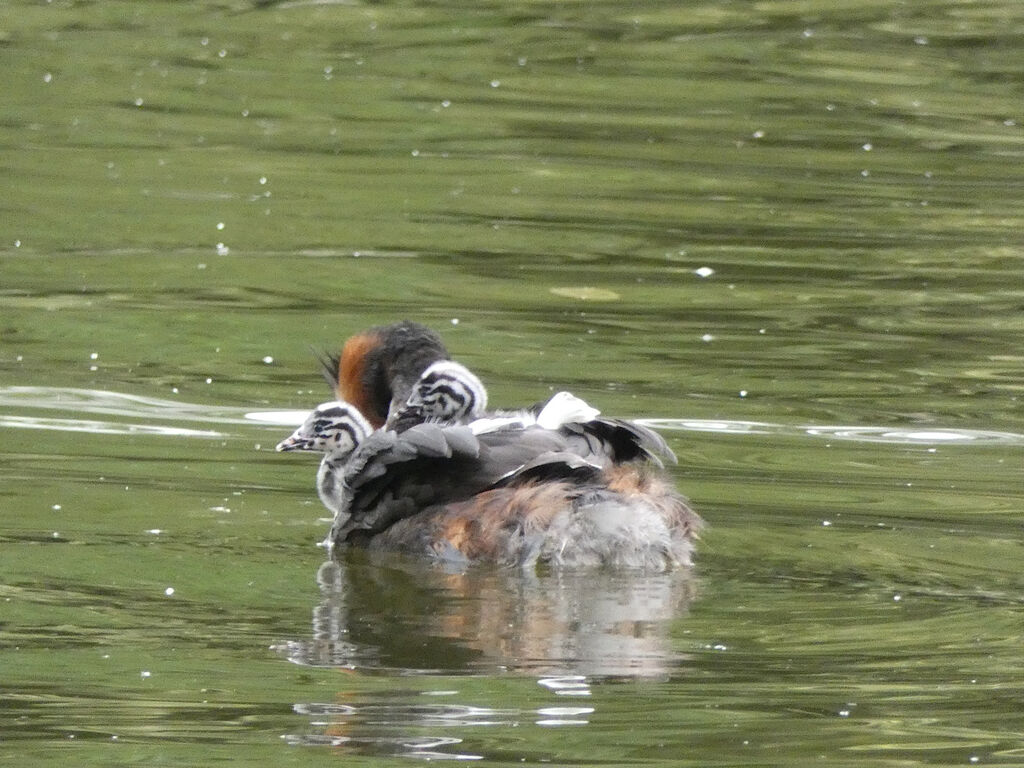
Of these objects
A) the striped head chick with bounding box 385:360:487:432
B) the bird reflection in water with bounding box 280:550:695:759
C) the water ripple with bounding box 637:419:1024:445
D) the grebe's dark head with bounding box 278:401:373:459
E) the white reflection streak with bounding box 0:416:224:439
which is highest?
the striped head chick with bounding box 385:360:487:432

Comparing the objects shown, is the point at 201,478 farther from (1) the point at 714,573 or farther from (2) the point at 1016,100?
(2) the point at 1016,100

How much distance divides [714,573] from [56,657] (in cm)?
173

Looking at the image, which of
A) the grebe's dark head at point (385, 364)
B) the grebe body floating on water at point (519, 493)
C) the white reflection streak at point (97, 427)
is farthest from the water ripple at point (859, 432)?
the white reflection streak at point (97, 427)

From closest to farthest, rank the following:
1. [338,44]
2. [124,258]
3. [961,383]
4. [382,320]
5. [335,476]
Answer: [335,476] → [961,383] → [382,320] → [124,258] → [338,44]

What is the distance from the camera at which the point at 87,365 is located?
28.3 feet

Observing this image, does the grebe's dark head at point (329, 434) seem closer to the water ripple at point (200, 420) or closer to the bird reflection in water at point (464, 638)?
the bird reflection in water at point (464, 638)

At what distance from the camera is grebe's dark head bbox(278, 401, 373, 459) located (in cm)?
675

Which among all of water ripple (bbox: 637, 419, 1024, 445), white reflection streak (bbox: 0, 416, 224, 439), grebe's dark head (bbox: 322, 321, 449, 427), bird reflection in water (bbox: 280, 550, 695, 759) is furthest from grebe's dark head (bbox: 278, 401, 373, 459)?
water ripple (bbox: 637, 419, 1024, 445)

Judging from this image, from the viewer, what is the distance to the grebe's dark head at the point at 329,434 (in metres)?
6.75

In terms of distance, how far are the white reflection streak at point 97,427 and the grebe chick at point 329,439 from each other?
→ 92 centimetres

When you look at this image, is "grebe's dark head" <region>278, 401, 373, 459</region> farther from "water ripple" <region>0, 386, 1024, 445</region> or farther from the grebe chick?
"water ripple" <region>0, 386, 1024, 445</region>

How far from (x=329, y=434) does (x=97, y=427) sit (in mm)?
1244

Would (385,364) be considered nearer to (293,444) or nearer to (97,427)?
(293,444)

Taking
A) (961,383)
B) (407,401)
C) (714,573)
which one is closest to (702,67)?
(961,383)
